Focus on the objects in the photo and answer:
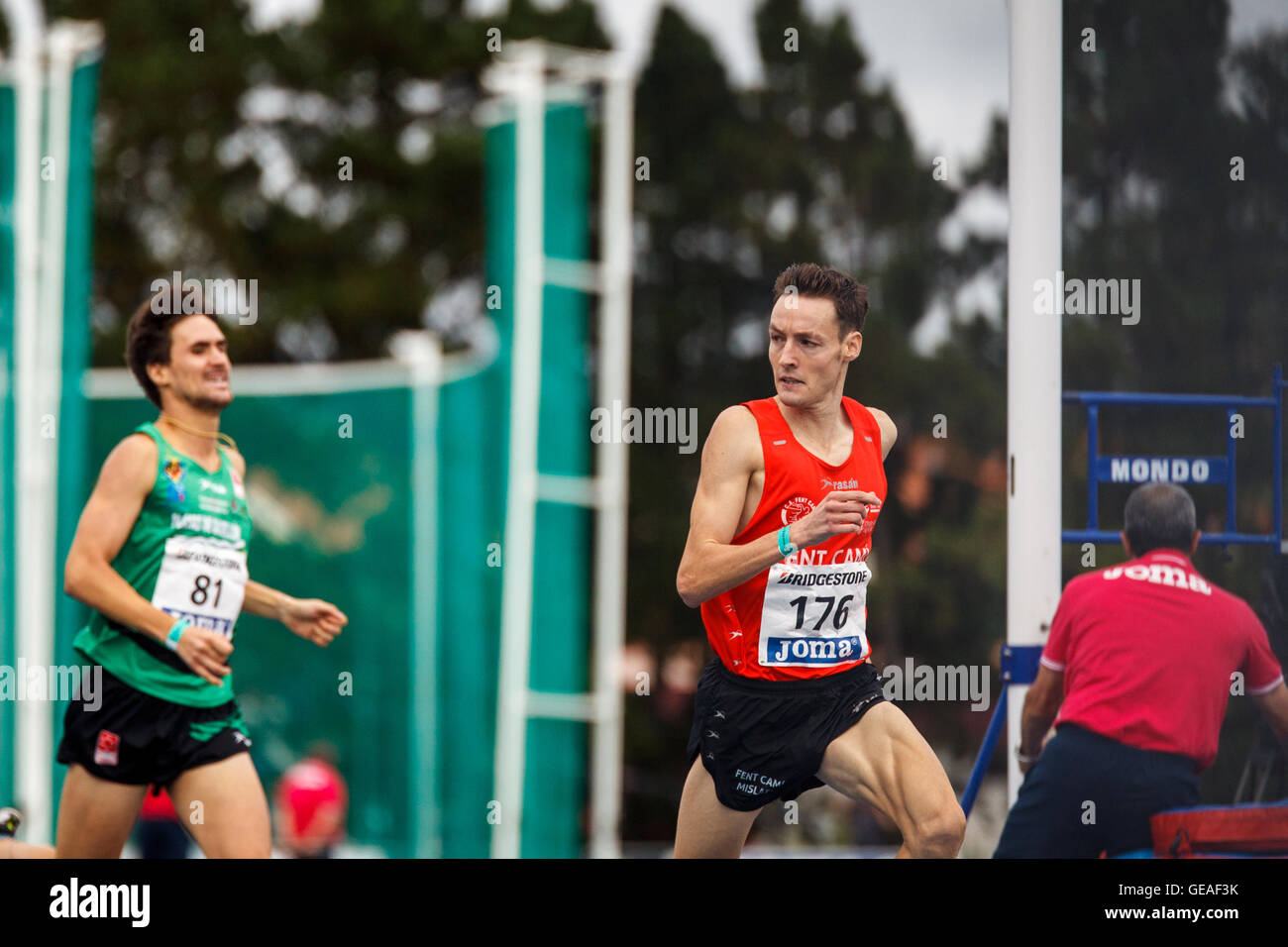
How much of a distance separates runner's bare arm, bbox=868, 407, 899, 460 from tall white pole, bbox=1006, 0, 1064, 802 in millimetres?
609

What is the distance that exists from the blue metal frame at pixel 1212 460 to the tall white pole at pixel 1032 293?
102 mm

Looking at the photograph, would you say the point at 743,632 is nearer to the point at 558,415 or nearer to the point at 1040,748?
the point at 1040,748

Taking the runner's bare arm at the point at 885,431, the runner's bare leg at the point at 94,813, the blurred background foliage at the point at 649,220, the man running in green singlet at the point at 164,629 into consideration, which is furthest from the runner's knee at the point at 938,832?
the blurred background foliage at the point at 649,220

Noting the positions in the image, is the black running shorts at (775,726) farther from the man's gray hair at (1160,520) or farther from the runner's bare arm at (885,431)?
the man's gray hair at (1160,520)

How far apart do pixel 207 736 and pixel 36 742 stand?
8.19 ft

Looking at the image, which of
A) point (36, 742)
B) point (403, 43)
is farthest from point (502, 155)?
point (403, 43)

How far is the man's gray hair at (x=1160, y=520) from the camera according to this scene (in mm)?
5156

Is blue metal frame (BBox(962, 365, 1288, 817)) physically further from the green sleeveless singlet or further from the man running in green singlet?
the green sleeveless singlet

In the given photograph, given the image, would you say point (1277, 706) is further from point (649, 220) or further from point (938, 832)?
point (649, 220)

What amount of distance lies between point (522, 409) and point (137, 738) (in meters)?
4.24

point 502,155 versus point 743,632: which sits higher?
point 502,155

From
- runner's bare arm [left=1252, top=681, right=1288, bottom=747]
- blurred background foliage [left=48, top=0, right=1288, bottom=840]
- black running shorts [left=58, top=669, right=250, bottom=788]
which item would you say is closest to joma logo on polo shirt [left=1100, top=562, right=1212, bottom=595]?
runner's bare arm [left=1252, top=681, right=1288, bottom=747]

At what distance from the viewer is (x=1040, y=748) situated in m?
5.21

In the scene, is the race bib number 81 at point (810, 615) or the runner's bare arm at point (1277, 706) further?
the runner's bare arm at point (1277, 706)
